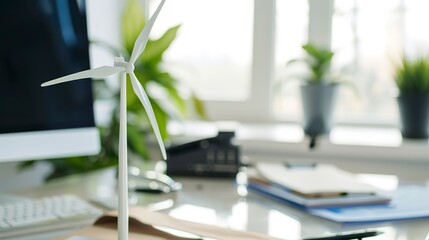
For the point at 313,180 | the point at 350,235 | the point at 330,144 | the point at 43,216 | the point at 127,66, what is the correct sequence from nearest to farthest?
the point at 127,66 < the point at 350,235 < the point at 43,216 < the point at 313,180 < the point at 330,144

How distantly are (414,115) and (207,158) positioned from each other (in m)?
0.60

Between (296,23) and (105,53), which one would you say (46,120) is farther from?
(296,23)

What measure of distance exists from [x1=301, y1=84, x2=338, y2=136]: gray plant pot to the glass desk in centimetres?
40

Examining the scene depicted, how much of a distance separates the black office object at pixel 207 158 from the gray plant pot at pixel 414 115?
517 millimetres

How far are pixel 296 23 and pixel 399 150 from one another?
21.3 inches

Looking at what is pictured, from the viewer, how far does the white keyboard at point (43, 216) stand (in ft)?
3.07

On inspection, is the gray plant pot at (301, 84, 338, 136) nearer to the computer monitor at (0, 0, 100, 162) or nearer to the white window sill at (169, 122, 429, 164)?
the white window sill at (169, 122, 429, 164)

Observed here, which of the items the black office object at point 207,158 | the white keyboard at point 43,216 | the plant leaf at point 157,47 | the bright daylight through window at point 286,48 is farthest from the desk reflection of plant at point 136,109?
the white keyboard at point 43,216

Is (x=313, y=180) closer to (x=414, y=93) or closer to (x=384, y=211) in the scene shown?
(x=384, y=211)

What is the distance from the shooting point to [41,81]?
110 centimetres

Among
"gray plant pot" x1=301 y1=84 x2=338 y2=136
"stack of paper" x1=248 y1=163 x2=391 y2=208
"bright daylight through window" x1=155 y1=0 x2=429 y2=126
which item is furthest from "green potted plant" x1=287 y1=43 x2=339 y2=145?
"stack of paper" x1=248 y1=163 x2=391 y2=208

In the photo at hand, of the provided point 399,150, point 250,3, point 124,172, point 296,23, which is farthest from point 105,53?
point 124,172

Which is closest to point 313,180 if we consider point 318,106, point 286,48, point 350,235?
point 350,235

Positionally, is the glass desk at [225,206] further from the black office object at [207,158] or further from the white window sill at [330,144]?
the white window sill at [330,144]
